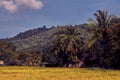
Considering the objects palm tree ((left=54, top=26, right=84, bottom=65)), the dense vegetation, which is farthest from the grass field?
palm tree ((left=54, top=26, right=84, bottom=65))

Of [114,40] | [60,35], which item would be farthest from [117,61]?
[60,35]

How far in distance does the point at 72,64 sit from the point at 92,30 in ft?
34.0

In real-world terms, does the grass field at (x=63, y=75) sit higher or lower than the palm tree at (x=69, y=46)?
lower

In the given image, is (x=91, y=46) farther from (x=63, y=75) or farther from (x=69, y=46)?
(x=63, y=75)

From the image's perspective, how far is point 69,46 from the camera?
66812mm

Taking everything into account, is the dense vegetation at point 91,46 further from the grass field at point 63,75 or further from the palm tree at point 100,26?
the grass field at point 63,75

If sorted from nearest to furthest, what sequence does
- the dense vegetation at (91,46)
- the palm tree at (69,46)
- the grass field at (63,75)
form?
the grass field at (63,75), the dense vegetation at (91,46), the palm tree at (69,46)

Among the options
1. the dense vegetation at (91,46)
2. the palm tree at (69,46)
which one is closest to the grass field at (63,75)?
the dense vegetation at (91,46)

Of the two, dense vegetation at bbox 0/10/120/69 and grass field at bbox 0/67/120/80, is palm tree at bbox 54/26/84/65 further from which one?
grass field at bbox 0/67/120/80

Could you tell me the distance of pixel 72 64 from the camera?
224 feet

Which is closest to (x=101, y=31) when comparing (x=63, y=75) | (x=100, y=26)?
(x=100, y=26)

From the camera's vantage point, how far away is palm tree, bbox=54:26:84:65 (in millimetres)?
66919

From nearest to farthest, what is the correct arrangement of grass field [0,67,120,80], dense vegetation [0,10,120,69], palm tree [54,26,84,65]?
grass field [0,67,120,80] → dense vegetation [0,10,120,69] → palm tree [54,26,84,65]

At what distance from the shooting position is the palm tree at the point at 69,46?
6692 cm
